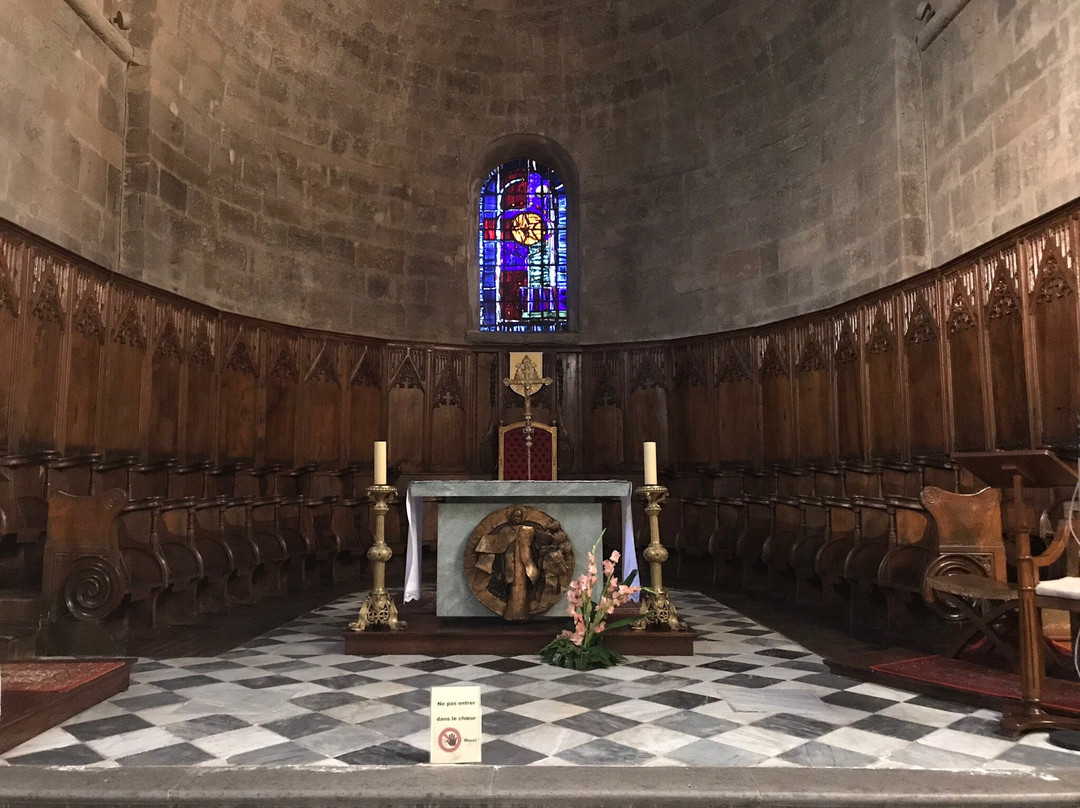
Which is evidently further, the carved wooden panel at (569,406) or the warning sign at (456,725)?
the carved wooden panel at (569,406)

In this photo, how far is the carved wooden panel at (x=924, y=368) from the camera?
7273 mm

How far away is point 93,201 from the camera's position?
26.4ft

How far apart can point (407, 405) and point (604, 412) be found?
2.66m

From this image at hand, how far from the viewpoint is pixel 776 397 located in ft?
31.4

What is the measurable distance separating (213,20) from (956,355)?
27.9ft

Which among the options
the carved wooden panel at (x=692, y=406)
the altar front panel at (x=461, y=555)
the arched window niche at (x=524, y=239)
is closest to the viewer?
the altar front panel at (x=461, y=555)

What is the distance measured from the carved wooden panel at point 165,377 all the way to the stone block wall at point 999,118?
7.57 m

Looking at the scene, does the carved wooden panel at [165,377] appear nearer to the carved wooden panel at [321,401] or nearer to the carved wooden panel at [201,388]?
the carved wooden panel at [201,388]

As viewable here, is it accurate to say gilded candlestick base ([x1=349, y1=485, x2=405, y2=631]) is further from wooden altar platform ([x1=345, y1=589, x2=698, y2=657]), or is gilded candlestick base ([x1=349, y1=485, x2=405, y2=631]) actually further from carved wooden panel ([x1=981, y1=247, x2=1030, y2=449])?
carved wooden panel ([x1=981, y1=247, x2=1030, y2=449])

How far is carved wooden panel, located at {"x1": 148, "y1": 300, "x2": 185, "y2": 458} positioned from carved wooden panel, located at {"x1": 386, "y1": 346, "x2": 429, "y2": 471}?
305 cm

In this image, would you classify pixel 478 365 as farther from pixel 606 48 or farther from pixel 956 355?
pixel 956 355

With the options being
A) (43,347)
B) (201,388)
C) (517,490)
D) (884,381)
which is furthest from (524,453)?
(43,347)

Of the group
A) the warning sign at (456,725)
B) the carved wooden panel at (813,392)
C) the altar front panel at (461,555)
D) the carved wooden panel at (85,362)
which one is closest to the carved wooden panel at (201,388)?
the carved wooden panel at (85,362)

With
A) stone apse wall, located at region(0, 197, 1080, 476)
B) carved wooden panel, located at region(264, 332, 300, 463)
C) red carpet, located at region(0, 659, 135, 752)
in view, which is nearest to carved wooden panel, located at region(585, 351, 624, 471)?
stone apse wall, located at region(0, 197, 1080, 476)
